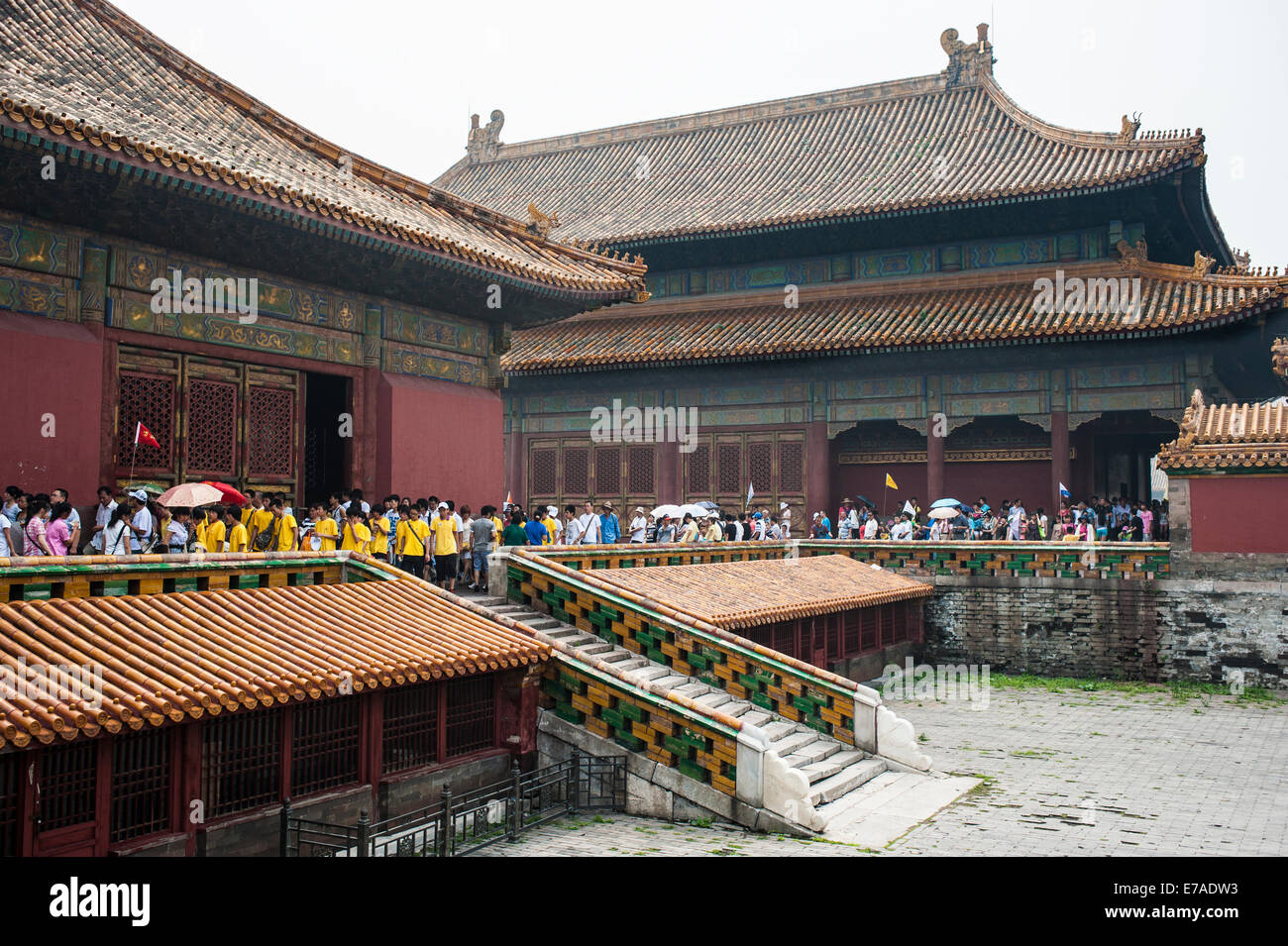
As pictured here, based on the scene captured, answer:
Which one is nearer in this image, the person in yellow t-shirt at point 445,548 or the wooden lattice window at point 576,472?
the person in yellow t-shirt at point 445,548

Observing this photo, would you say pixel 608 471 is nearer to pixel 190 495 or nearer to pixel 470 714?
pixel 190 495

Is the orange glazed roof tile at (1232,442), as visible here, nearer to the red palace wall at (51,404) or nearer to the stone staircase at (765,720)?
the stone staircase at (765,720)

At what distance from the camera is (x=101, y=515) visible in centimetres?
1290

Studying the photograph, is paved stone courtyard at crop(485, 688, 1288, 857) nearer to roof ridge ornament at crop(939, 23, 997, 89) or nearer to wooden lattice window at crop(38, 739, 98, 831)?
wooden lattice window at crop(38, 739, 98, 831)

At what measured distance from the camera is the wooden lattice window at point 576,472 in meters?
29.4

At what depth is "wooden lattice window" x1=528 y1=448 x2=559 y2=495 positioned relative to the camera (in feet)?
97.6

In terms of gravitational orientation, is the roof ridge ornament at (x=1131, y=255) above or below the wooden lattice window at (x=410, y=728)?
above

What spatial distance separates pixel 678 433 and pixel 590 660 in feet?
55.0

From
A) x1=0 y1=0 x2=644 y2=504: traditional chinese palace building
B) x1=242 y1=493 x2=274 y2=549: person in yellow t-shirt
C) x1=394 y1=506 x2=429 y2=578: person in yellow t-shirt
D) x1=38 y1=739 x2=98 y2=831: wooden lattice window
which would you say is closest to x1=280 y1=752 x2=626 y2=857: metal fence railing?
x1=38 y1=739 x2=98 y2=831: wooden lattice window

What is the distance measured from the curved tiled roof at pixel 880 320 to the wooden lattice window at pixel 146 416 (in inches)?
544

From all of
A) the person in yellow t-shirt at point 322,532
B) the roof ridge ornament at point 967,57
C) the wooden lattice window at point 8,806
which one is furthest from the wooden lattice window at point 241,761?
the roof ridge ornament at point 967,57

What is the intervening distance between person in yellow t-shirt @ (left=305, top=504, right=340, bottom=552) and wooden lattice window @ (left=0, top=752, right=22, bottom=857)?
20.3ft
